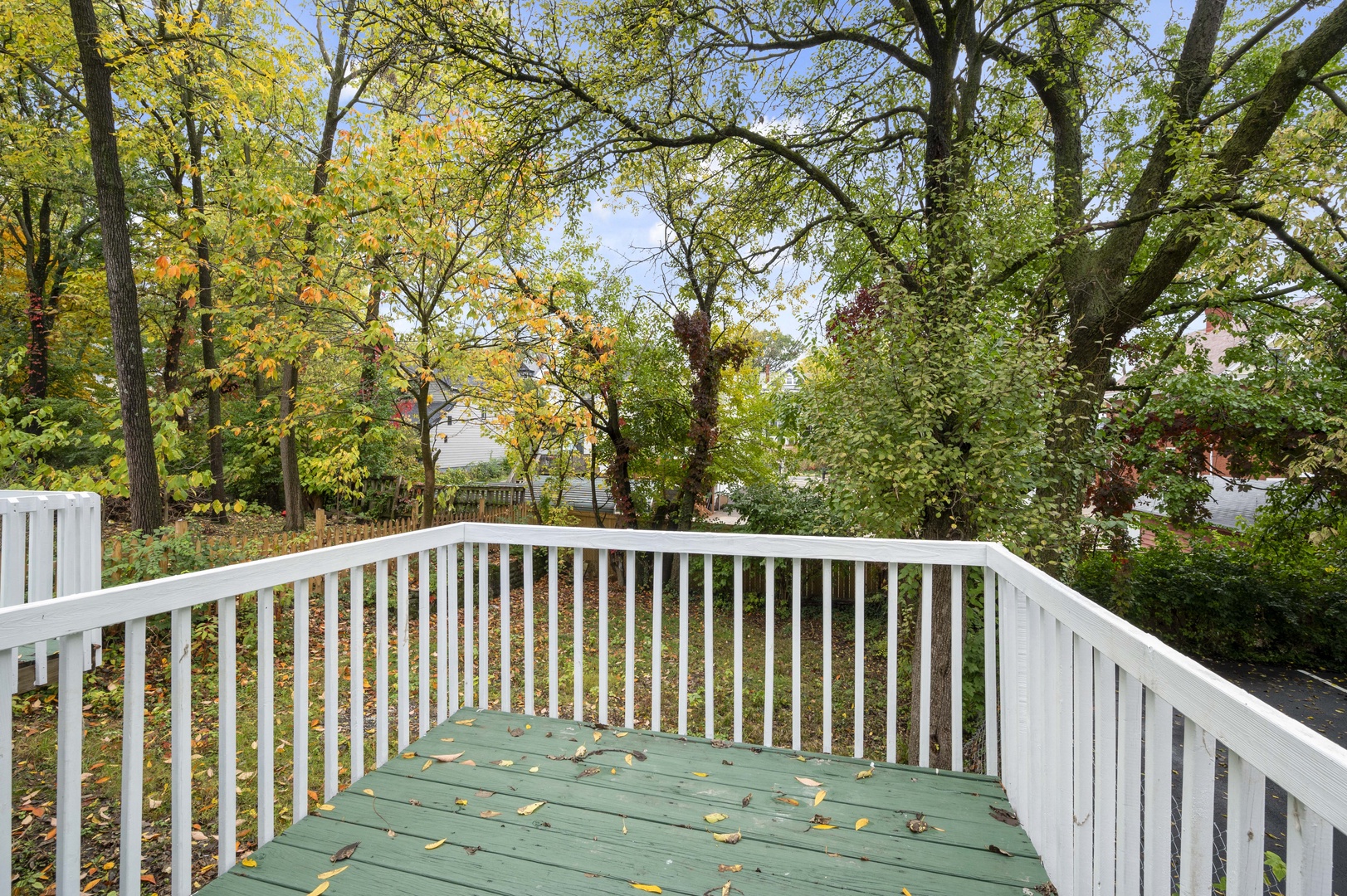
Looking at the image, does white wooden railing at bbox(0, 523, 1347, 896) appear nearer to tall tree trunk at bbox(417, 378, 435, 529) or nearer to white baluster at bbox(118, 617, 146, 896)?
white baluster at bbox(118, 617, 146, 896)

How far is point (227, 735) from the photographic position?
1.54m

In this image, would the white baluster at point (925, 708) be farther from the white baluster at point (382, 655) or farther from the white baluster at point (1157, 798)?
the white baluster at point (382, 655)

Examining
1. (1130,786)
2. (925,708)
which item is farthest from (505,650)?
(1130,786)

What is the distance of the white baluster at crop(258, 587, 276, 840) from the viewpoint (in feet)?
5.43

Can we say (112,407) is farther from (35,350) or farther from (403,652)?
(403,652)

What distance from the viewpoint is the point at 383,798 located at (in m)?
1.96

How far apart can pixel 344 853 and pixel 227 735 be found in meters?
0.46

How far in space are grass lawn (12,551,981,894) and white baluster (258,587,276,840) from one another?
14 cm

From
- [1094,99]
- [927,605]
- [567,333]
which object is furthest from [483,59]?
[1094,99]

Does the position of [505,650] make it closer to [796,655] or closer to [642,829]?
[642,829]

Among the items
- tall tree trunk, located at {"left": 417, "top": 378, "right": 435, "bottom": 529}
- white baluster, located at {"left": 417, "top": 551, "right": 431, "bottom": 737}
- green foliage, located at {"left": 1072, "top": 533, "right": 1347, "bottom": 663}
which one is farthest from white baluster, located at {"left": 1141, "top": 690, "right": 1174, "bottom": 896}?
green foliage, located at {"left": 1072, "top": 533, "right": 1347, "bottom": 663}

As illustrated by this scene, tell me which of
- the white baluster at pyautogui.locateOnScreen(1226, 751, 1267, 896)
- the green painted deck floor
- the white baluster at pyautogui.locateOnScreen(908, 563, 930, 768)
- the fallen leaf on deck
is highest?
the white baluster at pyautogui.locateOnScreen(1226, 751, 1267, 896)

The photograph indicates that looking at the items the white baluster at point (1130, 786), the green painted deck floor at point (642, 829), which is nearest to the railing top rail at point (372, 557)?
the green painted deck floor at point (642, 829)

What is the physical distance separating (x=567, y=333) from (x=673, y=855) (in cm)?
608
